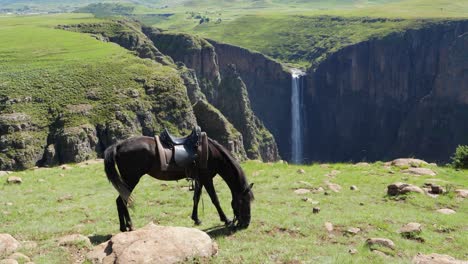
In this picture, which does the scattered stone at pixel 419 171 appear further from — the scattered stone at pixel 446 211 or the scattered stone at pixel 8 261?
the scattered stone at pixel 8 261

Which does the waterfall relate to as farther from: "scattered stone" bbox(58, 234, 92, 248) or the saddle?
"scattered stone" bbox(58, 234, 92, 248)

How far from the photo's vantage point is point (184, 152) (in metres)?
15.5

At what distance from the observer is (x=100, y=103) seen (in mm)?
81188

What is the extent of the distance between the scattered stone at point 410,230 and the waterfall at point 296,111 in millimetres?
174529

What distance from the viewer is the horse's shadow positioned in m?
14.8

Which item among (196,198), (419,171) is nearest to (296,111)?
(419,171)

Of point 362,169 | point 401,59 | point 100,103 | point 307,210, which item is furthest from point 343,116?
point 307,210

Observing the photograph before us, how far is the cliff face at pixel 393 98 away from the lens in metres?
159

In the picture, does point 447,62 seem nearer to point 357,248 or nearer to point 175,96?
point 175,96

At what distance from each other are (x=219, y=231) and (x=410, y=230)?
21.6 feet

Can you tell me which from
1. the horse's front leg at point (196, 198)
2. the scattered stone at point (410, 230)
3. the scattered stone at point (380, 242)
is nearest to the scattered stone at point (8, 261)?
the horse's front leg at point (196, 198)

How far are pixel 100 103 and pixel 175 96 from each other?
16.2m

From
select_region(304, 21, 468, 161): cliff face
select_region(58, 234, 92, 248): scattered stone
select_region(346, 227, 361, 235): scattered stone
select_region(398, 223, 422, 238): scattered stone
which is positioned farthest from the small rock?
select_region(304, 21, 468, 161): cliff face

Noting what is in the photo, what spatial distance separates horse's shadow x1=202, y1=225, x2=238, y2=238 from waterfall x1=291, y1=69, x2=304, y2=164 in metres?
176
